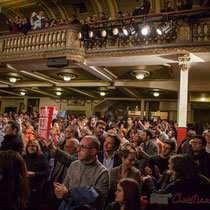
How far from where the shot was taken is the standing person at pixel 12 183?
1409mm

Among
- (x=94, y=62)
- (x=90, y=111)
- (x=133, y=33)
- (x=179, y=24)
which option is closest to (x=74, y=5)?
(x=94, y=62)

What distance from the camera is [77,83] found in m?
11.4

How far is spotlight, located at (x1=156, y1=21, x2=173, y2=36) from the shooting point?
549 cm

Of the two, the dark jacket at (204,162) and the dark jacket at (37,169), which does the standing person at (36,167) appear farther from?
the dark jacket at (204,162)

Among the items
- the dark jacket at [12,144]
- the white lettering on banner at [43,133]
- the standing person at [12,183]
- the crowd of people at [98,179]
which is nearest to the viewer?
the standing person at [12,183]

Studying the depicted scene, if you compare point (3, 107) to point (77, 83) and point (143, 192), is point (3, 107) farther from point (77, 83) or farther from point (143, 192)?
point (143, 192)

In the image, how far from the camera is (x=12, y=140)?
11.7ft

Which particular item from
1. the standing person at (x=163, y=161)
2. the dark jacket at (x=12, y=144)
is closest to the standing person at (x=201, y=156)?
the standing person at (x=163, y=161)

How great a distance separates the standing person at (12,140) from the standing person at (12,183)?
2110 mm

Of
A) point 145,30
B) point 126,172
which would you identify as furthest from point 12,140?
point 145,30

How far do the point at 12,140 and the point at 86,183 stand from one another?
2.23 metres

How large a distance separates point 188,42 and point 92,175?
5.11 meters

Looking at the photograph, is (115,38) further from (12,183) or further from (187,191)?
(12,183)

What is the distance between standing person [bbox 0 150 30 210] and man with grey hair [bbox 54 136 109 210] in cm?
31
